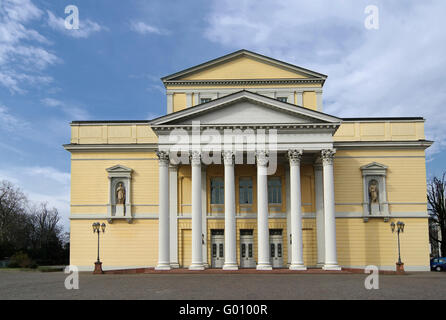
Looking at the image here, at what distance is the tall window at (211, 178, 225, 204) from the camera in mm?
36594

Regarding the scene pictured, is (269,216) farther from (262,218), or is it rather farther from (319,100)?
(319,100)

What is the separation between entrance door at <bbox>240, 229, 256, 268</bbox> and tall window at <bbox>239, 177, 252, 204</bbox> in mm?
2344

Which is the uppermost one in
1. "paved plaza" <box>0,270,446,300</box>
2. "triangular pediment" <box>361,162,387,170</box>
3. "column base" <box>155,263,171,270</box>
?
"triangular pediment" <box>361,162,387,170</box>

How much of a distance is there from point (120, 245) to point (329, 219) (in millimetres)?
15721

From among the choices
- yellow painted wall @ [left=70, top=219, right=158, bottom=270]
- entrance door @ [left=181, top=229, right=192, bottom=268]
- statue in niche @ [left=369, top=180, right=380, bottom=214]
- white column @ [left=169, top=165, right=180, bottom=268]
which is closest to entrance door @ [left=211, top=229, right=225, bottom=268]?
entrance door @ [left=181, top=229, right=192, bottom=268]

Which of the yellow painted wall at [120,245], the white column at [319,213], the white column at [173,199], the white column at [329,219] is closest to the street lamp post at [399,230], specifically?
the white column at [329,219]

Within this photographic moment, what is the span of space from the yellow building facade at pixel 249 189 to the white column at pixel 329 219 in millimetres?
2212

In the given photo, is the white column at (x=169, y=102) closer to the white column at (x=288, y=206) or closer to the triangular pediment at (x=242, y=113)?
the triangular pediment at (x=242, y=113)

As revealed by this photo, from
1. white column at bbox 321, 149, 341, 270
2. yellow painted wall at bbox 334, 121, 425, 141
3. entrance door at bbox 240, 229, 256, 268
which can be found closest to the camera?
white column at bbox 321, 149, 341, 270

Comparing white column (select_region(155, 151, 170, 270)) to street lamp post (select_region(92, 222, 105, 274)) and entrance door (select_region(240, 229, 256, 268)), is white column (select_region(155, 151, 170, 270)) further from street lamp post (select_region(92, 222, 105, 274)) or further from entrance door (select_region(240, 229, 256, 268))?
entrance door (select_region(240, 229, 256, 268))

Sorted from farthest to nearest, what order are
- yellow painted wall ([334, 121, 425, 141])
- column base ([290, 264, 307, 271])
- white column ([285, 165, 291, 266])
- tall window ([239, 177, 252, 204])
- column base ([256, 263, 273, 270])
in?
yellow painted wall ([334, 121, 425, 141]) < tall window ([239, 177, 252, 204]) < white column ([285, 165, 291, 266]) < column base ([256, 263, 273, 270]) < column base ([290, 264, 307, 271])

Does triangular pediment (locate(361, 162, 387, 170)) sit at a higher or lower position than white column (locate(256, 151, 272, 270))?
higher

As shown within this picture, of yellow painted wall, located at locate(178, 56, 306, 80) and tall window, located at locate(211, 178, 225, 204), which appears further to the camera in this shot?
yellow painted wall, located at locate(178, 56, 306, 80)
